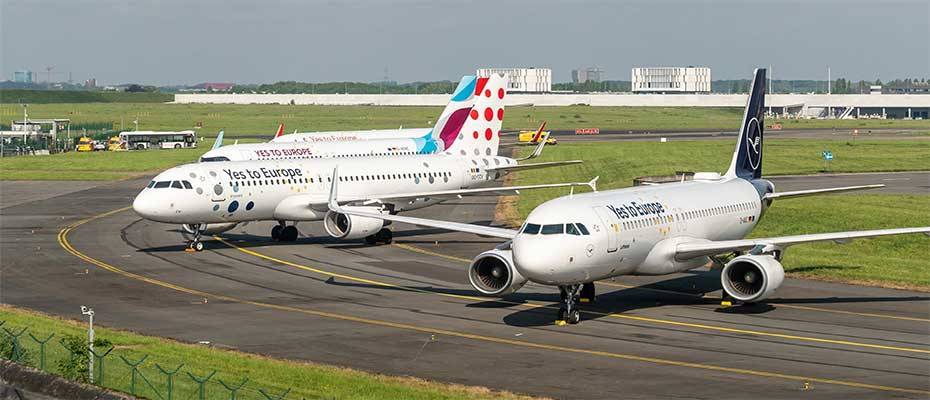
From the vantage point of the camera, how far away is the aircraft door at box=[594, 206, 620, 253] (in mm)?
41844

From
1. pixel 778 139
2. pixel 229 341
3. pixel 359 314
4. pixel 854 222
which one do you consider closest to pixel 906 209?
pixel 854 222

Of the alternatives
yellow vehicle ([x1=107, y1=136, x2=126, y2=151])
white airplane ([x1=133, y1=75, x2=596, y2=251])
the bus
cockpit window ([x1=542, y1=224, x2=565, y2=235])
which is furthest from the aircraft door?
yellow vehicle ([x1=107, y1=136, x2=126, y2=151])

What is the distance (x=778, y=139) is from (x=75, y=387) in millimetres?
146451

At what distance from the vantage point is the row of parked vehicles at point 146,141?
173500 mm

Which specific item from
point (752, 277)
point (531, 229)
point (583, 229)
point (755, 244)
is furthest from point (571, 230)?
point (755, 244)

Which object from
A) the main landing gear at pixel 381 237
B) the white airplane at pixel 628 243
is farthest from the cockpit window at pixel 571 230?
the main landing gear at pixel 381 237

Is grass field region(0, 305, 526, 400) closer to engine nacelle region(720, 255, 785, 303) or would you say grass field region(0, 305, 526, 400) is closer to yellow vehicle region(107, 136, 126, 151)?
engine nacelle region(720, 255, 785, 303)

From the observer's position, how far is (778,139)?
169500 mm

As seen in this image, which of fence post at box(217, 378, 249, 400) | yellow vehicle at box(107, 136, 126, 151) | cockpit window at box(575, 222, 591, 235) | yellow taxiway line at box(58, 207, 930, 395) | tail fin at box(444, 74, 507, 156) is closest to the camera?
fence post at box(217, 378, 249, 400)

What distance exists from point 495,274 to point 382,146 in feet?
167

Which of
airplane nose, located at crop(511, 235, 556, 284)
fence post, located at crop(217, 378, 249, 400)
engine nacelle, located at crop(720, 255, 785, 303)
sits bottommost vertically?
fence post, located at crop(217, 378, 249, 400)

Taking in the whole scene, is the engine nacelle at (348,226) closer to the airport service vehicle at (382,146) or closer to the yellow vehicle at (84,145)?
the airport service vehicle at (382,146)

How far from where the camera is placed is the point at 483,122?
80.1m

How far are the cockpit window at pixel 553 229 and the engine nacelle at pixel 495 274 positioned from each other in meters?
2.30
